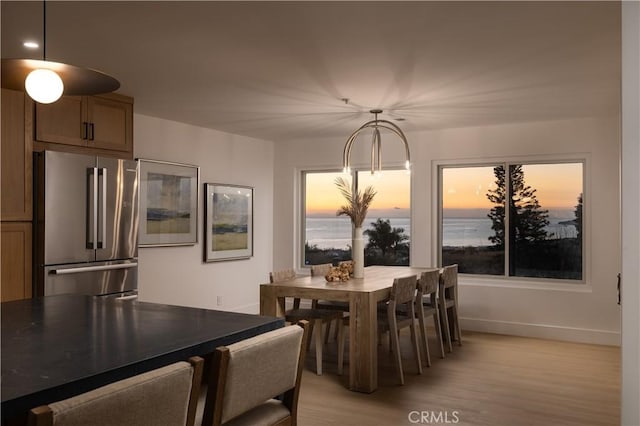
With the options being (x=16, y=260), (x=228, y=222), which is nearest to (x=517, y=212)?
(x=228, y=222)

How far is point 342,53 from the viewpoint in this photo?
3.51 m

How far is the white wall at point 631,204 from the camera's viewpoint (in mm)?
1592

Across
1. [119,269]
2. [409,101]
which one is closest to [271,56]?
[409,101]

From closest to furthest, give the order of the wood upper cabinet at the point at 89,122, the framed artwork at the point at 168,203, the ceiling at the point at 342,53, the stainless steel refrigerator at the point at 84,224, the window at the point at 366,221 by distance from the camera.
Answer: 1. the ceiling at the point at 342,53
2. the stainless steel refrigerator at the point at 84,224
3. the wood upper cabinet at the point at 89,122
4. the framed artwork at the point at 168,203
5. the window at the point at 366,221

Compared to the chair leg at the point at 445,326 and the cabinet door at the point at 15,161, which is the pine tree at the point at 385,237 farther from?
the cabinet door at the point at 15,161

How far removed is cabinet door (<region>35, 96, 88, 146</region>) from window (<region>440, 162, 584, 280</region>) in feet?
13.4

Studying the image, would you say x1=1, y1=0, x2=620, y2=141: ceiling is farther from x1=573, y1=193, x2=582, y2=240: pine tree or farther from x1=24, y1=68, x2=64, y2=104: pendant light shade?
x1=573, y1=193, x2=582, y2=240: pine tree

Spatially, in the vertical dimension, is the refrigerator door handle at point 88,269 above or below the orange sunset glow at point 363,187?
below

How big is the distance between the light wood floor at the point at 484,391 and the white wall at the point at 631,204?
6.36ft

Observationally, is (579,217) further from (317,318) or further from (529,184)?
(317,318)

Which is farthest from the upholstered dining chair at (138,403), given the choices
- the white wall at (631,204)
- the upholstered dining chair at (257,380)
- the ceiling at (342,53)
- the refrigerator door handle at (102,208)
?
the refrigerator door handle at (102,208)

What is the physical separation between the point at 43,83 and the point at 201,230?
4.13 metres

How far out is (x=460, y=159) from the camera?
6355 mm

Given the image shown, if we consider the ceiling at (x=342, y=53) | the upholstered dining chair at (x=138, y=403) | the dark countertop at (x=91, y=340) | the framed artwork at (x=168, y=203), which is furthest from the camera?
the framed artwork at (x=168, y=203)
